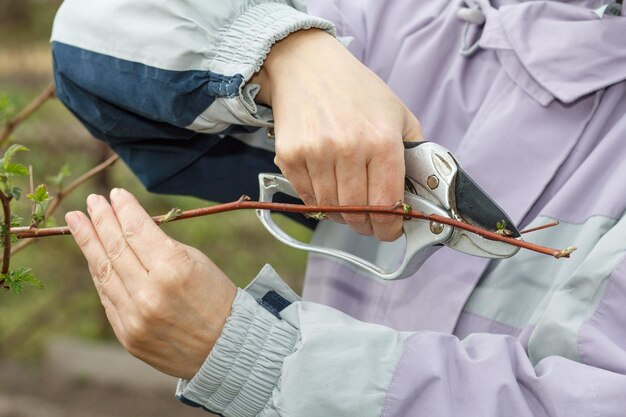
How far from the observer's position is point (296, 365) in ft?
3.18

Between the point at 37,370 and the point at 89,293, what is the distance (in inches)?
14.7

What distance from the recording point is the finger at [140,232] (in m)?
0.98

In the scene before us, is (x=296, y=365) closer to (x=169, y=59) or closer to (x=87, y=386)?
(x=169, y=59)

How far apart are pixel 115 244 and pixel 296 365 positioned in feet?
0.82

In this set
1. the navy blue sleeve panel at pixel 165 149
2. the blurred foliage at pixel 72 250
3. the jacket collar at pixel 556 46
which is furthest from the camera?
the blurred foliage at pixel 72 250

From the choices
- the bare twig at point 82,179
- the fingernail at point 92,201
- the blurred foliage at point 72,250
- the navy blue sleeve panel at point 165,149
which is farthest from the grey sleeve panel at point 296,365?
the blurred foliage at point 72,250

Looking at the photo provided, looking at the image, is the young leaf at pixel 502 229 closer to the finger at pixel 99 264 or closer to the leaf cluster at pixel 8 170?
the finger at pixel 99 264

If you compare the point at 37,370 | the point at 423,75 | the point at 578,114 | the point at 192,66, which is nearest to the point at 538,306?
the point at 578,114

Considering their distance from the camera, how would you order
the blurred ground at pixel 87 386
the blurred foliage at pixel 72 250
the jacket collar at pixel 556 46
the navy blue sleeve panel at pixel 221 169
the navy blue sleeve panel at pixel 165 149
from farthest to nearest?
the blurred foliage at pixel 72 250 < the blurred ground at pixel 87 386 < the navy blue sleeve panel at pixel 221 169 < the navy blue sleeve panel at pixel 165 149 < the jacket collar at pixel 556 46

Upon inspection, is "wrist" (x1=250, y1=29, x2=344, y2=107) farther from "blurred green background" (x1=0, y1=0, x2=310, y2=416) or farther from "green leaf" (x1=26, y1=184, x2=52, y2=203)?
"blurred green background" (x1=0, y1=0, x2=310, y2=416)

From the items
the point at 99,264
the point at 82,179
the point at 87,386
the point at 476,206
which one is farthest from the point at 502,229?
the point at 87,386

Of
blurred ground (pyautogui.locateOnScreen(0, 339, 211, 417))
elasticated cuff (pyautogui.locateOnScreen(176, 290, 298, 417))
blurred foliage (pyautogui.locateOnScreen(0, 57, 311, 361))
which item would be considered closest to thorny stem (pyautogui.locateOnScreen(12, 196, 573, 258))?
elasticated cuff (pyautogui.locateOnScreen(176, 290, 298, 417))

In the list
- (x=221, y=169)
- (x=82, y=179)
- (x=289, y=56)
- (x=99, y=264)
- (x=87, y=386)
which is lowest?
(x=87, y=386)

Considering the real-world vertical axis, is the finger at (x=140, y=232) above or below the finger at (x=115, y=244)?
above
